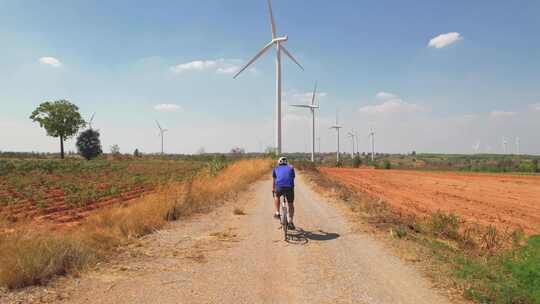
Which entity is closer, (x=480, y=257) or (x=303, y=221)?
(x=480, y=257)

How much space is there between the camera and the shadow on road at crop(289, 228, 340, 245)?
378 inches


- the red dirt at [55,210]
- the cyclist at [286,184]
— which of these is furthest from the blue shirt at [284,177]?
the red dirt at [55,210]

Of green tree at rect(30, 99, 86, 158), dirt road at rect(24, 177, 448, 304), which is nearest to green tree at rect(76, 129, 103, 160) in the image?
green tree at rect(30, 99, 86, 158)

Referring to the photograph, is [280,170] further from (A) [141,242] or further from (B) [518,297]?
(B) [518,297]

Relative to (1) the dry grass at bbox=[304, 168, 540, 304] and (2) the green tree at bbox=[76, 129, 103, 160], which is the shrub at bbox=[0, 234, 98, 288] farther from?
(2) the green tree at bbox=[76, 129, 103, 160]

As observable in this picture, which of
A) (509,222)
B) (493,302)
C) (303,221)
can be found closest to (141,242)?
(303,221)

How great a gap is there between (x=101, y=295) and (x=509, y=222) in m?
15.4

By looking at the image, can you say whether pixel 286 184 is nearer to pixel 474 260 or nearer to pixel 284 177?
pixel 284 177

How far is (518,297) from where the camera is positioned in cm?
554

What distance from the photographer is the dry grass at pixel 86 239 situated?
20.3ft

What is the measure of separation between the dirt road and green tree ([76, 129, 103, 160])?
89.3 meters

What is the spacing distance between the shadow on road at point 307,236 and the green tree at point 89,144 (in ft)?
299

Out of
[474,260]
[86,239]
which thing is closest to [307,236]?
[474,260]

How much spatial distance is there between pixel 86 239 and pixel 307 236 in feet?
18.1
